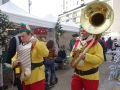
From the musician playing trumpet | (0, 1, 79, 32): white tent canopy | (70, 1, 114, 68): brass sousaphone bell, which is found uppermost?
(0, 1, 79, 32): white tent canopy

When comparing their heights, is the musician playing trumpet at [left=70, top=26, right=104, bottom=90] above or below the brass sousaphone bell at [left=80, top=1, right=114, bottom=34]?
below

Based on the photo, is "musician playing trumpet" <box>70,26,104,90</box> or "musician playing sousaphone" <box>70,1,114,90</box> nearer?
"musician playing sousaphone" <box>70,1,114,90</box>

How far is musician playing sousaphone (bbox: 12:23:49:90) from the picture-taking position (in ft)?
7.09

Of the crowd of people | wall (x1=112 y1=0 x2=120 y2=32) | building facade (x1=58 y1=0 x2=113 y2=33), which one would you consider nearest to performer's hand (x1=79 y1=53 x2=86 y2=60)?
the crowd of people

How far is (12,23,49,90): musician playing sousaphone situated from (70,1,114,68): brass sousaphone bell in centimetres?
53

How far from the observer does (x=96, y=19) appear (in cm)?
233

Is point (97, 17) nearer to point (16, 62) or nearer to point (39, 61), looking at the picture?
point (39, 61)

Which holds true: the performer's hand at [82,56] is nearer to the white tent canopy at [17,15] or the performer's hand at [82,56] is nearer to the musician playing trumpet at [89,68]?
the musician playing trumpet at [89,68]

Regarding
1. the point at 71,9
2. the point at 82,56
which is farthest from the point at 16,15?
the point at 71,9

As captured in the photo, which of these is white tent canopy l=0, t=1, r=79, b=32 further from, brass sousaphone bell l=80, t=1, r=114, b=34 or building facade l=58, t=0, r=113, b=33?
building facade l=58, t=0, r=113, b=33

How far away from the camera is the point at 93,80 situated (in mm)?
2367

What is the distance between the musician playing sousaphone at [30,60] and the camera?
2162 mm

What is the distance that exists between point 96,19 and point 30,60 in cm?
115

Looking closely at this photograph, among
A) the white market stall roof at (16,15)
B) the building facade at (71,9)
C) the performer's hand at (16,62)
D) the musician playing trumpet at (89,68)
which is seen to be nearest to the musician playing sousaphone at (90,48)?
the musician playing trumpet at (89,68)
